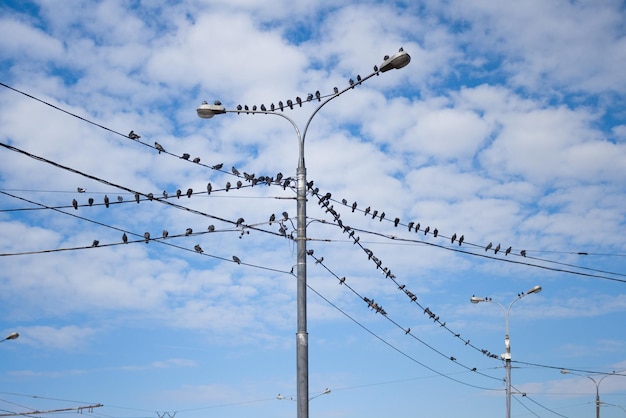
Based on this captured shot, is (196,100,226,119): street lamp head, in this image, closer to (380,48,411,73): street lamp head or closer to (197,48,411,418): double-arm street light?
(197,48,411,418): double-arm street light

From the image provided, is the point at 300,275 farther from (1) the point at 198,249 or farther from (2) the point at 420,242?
(2) the point at 420,242

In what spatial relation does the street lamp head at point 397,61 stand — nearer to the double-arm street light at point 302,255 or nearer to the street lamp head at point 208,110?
the double-arm street light at point 302,255

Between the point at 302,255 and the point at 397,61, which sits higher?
the point at 397,61

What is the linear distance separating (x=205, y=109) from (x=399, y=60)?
4476mm

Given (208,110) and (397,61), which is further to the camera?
(208,110)

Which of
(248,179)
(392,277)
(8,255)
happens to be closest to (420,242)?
(392,277)

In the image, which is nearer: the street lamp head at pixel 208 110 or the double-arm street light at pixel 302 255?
the double-arm street light at pixel 302 255

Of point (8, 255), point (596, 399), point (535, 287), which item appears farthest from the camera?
point (596, 399)

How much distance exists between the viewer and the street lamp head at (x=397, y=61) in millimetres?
14047

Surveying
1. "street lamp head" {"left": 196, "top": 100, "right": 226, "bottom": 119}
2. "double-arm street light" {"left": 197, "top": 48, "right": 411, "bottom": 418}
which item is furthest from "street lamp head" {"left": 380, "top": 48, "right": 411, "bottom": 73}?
"street lamp head" {"left": 196, "top": 100, "right": 226, "bottom": 119}

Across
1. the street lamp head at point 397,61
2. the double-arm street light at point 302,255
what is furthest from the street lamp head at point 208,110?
the street lamp head at point 397,61

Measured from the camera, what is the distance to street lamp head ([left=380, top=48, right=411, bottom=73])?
14047mm

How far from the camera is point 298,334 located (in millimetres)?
13797

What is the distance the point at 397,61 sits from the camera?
557 inches
